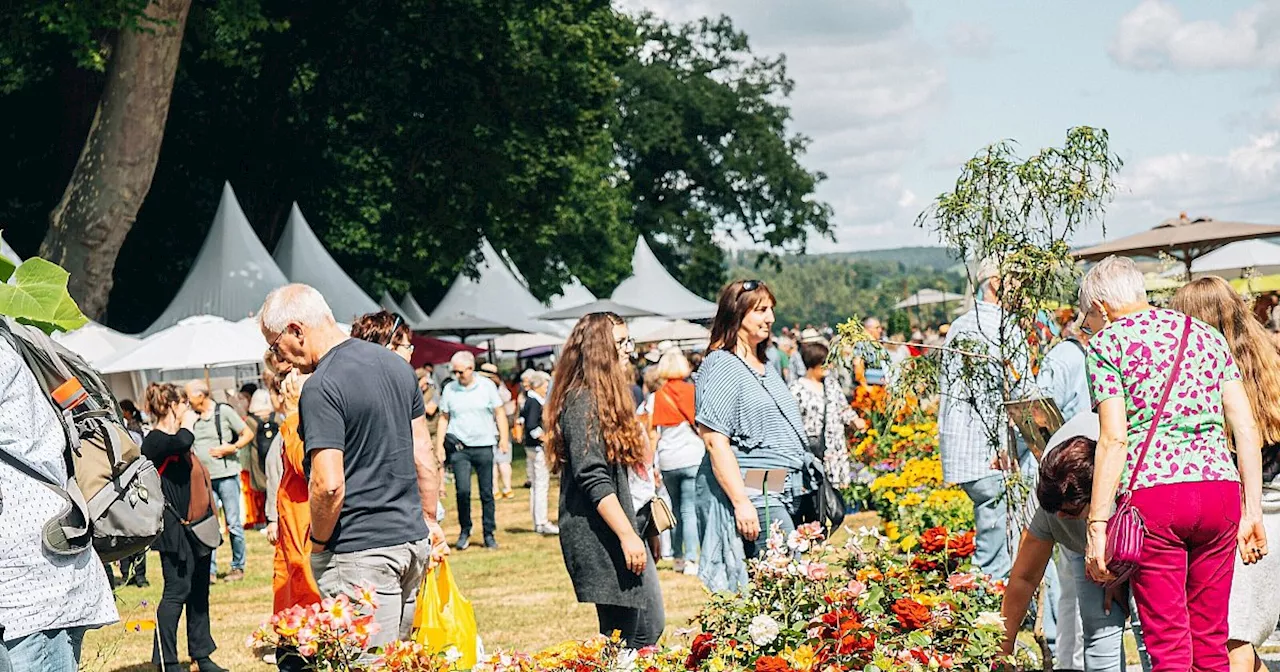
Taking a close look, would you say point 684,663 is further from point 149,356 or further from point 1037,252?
point 149,356

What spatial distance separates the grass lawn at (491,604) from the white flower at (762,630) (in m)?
3.16

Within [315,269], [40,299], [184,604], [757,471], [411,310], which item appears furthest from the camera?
[411,310]

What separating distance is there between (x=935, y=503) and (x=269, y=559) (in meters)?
7.49

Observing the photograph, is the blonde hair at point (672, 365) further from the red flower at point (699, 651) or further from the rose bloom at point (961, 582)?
the red flower at point (699, 651)

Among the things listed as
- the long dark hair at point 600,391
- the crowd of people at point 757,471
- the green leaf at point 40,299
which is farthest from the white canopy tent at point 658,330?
the green leaf at point 40,299

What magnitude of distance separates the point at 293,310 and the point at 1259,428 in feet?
11.4

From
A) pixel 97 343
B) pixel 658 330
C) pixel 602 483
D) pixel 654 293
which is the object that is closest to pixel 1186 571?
pixel 602 483

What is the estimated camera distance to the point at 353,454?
4832 mm

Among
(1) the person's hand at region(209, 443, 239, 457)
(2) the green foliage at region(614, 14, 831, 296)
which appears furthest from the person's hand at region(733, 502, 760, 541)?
(2) the green foliage at region(614, 14, 831, 296)

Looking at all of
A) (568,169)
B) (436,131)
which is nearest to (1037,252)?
(436,131)

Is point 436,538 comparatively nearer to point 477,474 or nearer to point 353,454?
point 353,454

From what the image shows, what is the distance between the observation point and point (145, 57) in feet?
51.7

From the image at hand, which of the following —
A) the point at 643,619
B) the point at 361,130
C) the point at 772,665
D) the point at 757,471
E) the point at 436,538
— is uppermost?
the point at 361,130

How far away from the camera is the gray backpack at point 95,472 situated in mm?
3506
